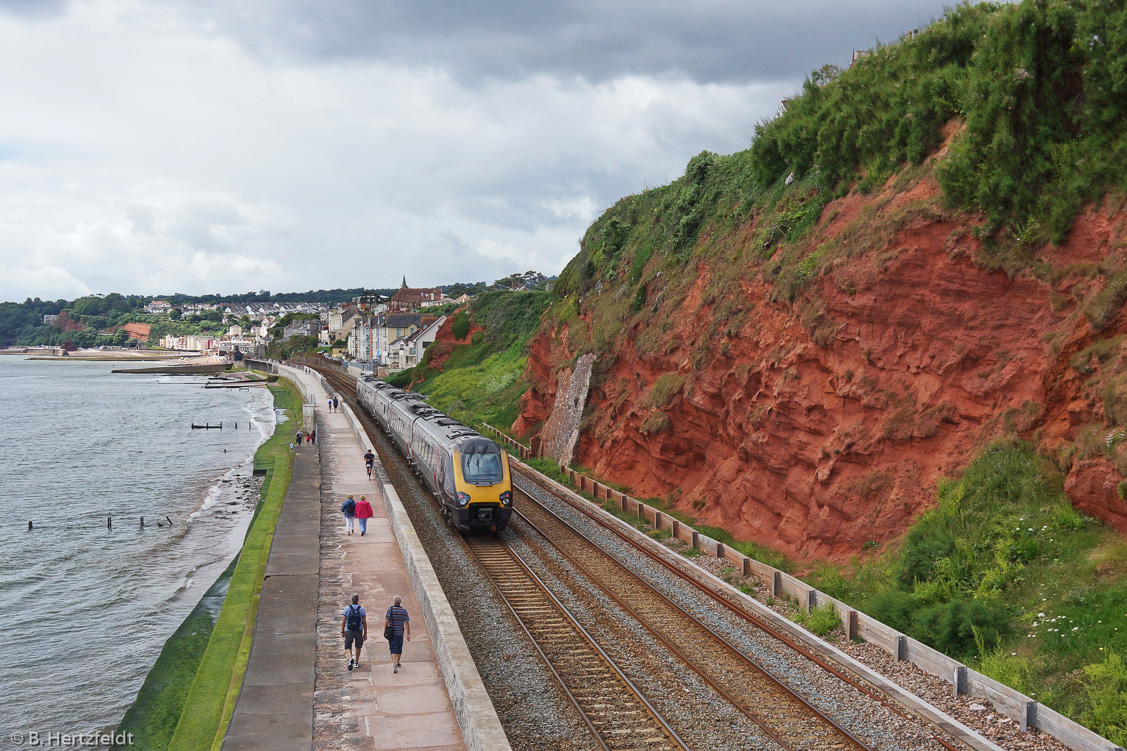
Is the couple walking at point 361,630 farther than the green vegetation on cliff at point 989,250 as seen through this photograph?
Yes

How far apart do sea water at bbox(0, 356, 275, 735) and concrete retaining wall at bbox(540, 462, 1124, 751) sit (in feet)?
45.0

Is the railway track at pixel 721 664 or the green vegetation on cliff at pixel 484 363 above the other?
the green vegetation on cliff at pixel 484 363

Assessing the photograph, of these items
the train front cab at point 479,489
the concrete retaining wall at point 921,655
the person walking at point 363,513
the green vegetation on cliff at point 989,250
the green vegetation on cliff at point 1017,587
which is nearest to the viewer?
the concrete retaining wall at point 921,655

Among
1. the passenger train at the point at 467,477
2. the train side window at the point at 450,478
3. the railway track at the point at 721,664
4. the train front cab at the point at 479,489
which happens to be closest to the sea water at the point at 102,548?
the passenger train at the point at 467,477

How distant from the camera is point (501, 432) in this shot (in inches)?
1740

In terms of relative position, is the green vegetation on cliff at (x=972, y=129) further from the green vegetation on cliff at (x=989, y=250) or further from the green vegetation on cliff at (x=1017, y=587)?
the green vegetation on cliff at (x=1017, y=587)

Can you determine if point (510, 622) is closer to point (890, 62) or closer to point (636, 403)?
point (636, 403)

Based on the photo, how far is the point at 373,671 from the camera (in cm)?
1377

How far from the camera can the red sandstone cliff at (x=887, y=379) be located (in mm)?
14164

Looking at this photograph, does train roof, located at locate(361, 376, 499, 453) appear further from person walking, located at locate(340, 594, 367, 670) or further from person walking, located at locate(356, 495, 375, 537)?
person walking, located at locate(340, 594, 367, 670)

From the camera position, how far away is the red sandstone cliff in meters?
14.2

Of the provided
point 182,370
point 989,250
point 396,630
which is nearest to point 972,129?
point 989,250

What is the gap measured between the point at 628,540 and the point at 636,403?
8128mm

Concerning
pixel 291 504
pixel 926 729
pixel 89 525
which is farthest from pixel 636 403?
pixel 89 525
